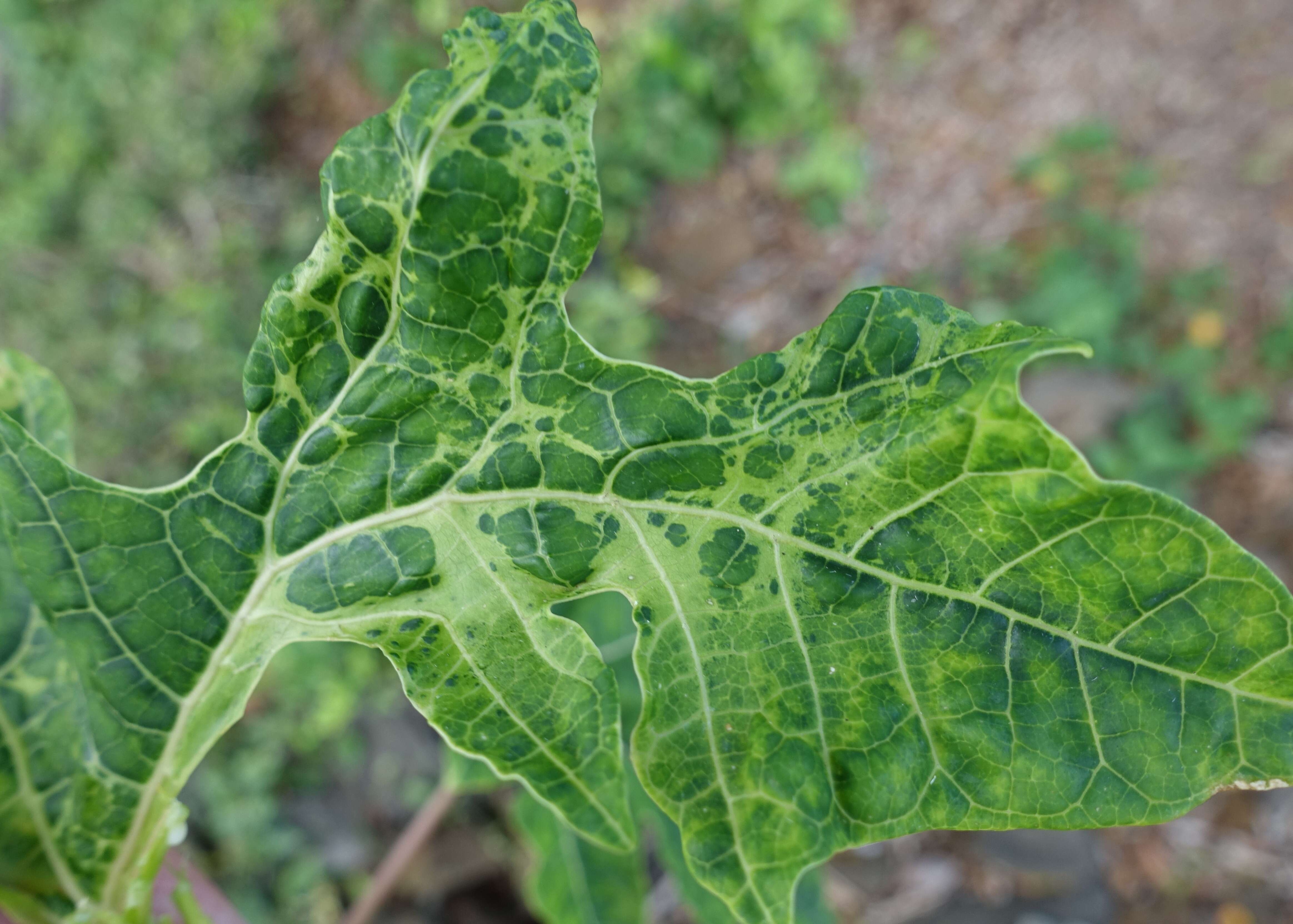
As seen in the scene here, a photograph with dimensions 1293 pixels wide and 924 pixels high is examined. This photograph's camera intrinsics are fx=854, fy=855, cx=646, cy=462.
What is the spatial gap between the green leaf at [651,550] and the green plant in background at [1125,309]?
237cm

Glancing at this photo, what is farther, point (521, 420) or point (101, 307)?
point (101, 307)

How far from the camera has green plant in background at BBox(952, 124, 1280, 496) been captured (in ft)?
9.00

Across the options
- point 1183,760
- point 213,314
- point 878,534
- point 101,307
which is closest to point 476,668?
point 878,534

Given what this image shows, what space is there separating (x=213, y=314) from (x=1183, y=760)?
2830 millimetres

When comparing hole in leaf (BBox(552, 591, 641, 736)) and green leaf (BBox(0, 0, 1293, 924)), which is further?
hole in leaf (BBox(552, 591, 641, 736))

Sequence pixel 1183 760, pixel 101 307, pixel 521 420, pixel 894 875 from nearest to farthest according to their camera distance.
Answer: pixel 1183 760, pixel 521 420, pixel 894 875, pixel 101 307

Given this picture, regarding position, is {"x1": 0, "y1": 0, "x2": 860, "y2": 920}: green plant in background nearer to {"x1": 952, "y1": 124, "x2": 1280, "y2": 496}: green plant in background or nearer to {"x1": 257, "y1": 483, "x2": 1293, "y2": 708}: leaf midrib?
{"x1": 952, "y1": 124, "x2": 1280, "y2": 496}: green plant in background

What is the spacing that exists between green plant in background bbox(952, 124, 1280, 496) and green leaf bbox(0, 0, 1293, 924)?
2.37 metres

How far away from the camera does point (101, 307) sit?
9.50 ft

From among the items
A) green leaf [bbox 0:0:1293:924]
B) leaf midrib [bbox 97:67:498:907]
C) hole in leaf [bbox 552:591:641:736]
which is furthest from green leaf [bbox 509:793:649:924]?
green leaf [bbox 0:0:1293:924]

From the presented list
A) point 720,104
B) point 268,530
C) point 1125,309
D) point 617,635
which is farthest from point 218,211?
point 1125,309

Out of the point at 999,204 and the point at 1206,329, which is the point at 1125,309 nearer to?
the point at 1206,329

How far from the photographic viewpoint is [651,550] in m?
0.70

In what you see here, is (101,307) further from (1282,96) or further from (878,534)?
(1282,96)
